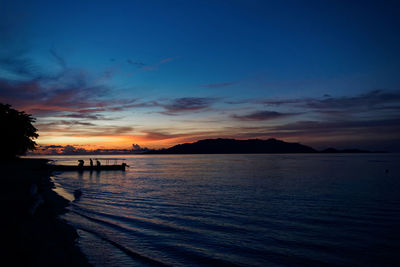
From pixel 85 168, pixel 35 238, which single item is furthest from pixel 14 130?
pixel 35 238

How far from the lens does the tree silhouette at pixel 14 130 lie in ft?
190

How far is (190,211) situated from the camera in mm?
19953

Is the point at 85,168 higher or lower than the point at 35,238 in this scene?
lower

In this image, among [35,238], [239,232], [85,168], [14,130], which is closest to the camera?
[35,238]

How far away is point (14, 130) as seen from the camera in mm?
59812

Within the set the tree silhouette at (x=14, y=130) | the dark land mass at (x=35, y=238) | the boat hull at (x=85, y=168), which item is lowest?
the boat hull at (x=85, y=168)

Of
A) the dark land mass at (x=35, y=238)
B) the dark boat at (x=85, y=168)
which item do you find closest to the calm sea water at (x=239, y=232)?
the dark land mass at (x=35, y=238)

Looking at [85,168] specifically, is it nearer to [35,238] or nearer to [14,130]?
[14,130]

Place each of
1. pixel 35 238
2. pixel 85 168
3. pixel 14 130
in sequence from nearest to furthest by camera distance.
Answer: pixel 35 238 → pixel 14 130 → pixel 85 168

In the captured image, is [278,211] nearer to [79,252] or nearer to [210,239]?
[210,239]

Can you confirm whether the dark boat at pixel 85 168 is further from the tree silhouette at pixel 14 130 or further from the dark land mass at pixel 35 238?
the dark land mass at pixel 35 238

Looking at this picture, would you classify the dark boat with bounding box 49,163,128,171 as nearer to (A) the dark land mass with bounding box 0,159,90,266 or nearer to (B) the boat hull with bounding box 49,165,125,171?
(B) the boat hull with bounding box 49,165,125,171

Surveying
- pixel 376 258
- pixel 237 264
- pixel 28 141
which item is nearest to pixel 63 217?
pixel 237 264

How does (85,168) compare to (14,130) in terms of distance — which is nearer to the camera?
(14,130)
